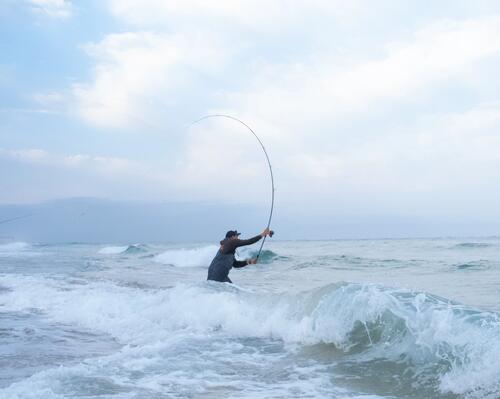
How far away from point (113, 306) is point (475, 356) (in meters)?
6.73

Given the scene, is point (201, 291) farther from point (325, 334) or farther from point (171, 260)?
point (171, 260)

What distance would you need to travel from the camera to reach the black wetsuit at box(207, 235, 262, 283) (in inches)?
382

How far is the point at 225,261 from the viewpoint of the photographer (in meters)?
9.89

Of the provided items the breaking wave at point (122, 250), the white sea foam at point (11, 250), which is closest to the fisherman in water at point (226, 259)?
the white sea foam at point (11, 250)

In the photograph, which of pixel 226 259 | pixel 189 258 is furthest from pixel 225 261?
pixel 189 258

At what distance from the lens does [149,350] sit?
20.7ft

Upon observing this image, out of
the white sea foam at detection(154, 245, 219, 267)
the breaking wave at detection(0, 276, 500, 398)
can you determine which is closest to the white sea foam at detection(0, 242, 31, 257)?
the white sea foam at detection(154, 245, 219, 267)

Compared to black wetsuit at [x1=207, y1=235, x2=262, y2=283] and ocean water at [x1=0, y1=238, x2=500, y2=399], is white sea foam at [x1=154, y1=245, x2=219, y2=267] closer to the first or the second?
ocean water at [x1=0, y1=238, x2=500, y2=399]

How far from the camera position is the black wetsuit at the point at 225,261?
970cm

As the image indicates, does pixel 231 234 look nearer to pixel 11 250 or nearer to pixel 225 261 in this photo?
pixel 225 261

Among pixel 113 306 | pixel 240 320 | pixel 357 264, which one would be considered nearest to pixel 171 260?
pixel 357 264

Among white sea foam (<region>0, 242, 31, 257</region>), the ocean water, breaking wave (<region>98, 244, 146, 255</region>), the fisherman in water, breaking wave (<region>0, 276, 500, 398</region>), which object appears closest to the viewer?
the ocean water

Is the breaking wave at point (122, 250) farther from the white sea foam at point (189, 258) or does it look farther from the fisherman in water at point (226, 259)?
the fisherman in water at point (226, 259)

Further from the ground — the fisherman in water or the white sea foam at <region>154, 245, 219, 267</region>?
the fisherman in water
